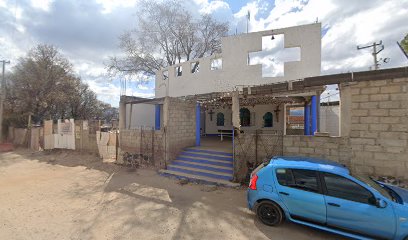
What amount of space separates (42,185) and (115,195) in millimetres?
3262

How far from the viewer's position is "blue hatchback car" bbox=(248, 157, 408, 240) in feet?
12.3

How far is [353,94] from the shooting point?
6.32 meters

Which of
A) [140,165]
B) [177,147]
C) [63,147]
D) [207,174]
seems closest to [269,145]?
[207,174]

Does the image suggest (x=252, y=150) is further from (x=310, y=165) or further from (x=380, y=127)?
(x=380, y=127)

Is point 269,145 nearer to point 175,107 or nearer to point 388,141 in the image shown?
point 388,141

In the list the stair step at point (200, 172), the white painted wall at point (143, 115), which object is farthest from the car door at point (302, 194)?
the white painted wall at point (143, 115)

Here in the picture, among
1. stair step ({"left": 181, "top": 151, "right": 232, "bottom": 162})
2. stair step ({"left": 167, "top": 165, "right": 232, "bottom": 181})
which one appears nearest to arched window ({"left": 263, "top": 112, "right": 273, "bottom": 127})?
stair step ({"left": 181, "top": 151, "right": 232, "bottom": 162})

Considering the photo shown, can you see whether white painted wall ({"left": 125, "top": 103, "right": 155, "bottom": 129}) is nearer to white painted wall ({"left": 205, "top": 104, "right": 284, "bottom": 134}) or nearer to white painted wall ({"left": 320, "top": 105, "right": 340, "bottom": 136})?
white painted wall ({"left": 205, "top": 104, "right": 284, "bottom": 134})

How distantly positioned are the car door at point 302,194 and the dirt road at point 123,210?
45 cm

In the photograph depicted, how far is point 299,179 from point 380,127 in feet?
10.8

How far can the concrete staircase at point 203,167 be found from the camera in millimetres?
8141

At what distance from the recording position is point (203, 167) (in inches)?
353

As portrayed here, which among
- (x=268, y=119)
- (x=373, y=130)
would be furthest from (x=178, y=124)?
(x=268, y=119)

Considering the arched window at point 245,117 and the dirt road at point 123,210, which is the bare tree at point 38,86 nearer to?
the dirt road at point 123,210
